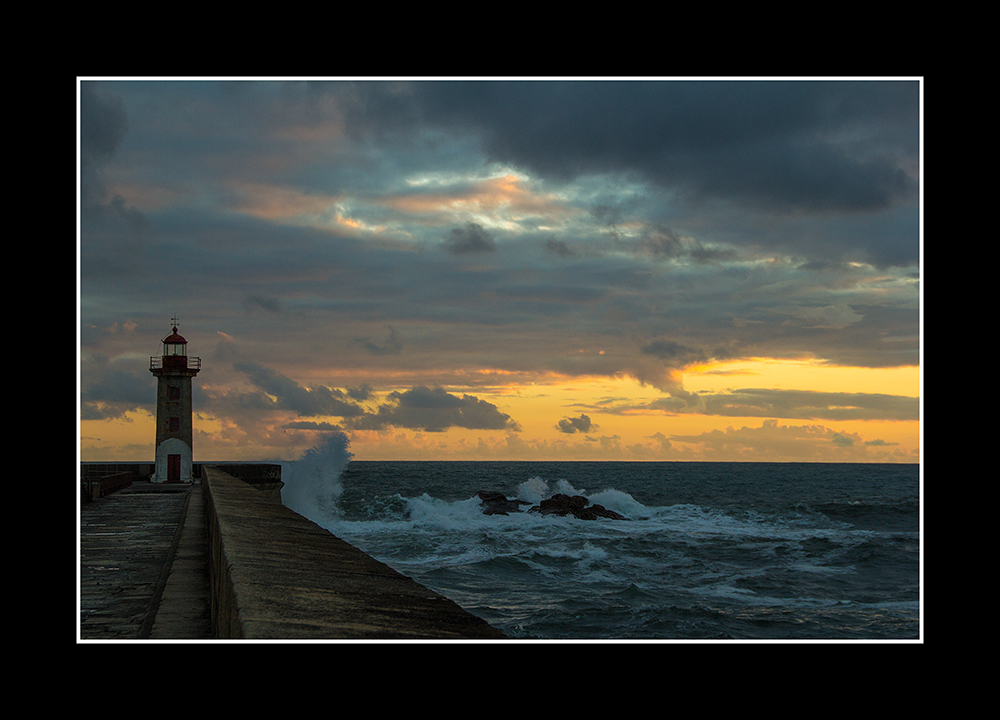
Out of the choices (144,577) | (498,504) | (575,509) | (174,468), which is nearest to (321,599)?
(144,577)

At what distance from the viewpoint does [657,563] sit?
22109 millimetres

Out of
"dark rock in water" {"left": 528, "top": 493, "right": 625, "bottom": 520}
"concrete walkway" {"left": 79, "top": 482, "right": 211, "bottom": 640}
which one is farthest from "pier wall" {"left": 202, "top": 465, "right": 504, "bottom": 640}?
"dark rock in water" {"left": 528, "top": 493, "right": 625, "bottom": 520}

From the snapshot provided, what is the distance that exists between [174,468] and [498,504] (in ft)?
59.6

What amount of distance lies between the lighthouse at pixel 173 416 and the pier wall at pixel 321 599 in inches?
943

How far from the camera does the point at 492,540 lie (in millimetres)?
26328

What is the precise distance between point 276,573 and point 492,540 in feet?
77.2

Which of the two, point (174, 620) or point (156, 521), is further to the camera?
point (156, 521)

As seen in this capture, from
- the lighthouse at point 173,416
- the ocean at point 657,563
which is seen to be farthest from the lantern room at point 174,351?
the ocean at point 657,563

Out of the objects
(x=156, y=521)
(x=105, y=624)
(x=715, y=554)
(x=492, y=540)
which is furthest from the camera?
(x=492, y=540)

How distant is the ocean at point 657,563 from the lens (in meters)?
14.4

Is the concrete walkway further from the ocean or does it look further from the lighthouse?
the lighthouse
